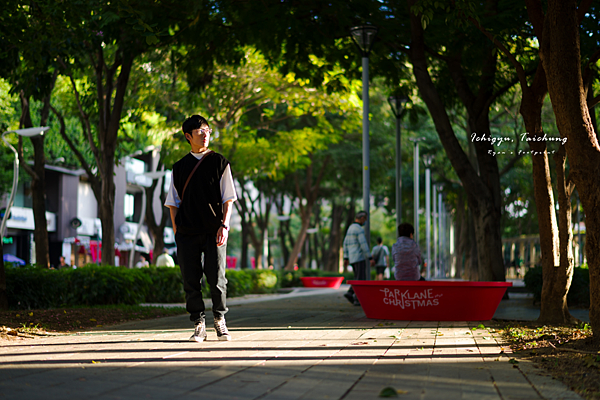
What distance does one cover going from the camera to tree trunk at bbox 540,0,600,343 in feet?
19.4

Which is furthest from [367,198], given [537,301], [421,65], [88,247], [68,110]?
[88,247]

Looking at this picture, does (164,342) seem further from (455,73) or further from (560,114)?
(455,73)

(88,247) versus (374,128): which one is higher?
(374,128)

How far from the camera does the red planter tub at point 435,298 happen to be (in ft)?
28.6

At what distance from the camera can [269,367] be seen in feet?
15.6

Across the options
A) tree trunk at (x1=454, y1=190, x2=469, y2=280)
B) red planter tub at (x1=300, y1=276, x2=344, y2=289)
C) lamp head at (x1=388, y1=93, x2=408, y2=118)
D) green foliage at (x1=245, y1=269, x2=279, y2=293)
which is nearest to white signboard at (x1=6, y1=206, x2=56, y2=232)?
red planter tub at (x1=300, y1=276, x2=344, y2=289)

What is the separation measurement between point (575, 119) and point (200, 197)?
11.2ft

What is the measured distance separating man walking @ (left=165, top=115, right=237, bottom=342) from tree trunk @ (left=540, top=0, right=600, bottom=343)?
3.05 m

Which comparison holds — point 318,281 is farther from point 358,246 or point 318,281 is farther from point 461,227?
point 358,246

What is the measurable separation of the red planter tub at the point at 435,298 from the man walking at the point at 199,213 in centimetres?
324

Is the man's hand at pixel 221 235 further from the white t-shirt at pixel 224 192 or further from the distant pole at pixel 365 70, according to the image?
the distant pole at pixel 365 70

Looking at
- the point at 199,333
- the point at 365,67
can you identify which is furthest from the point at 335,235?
the point at 199,333

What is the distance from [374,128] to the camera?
95.8ft

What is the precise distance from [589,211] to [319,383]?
3.14 metres
